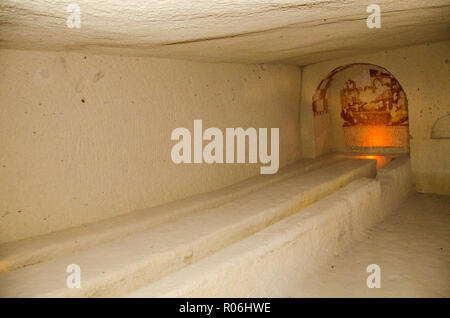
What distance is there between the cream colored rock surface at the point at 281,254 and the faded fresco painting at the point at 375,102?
11.6 ft

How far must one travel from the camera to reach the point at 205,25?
271 cm

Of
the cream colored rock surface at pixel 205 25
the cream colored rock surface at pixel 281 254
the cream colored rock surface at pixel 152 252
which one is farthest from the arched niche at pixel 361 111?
the cream colored rock surface at pixel 152 252

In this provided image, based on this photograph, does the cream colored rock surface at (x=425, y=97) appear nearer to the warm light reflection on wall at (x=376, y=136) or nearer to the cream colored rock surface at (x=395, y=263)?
the cream colored rock surface at (x=395, y=263)

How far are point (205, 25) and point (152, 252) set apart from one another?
6.37 feet

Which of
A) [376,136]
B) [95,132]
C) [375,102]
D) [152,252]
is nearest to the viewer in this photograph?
[152,252]

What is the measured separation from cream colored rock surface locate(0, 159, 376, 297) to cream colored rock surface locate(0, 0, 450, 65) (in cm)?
182

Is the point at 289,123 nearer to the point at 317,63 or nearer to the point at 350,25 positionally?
the point at 317,63

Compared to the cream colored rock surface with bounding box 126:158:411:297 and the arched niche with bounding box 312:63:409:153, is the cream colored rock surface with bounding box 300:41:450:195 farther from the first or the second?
the cream colored rock surface with bounding box 126:158:411:297

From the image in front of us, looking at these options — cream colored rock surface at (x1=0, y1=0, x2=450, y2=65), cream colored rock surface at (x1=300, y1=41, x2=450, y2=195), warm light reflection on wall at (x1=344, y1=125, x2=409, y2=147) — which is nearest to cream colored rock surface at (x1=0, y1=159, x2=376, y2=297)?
cream colored rock surface at (x1=0, y1=0, x2=450, y2=65)

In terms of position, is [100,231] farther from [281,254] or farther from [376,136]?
[376,136]

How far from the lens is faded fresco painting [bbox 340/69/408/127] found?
7.39 m

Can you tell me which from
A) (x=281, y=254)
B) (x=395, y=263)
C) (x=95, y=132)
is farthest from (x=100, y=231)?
(x=395, y=263)
